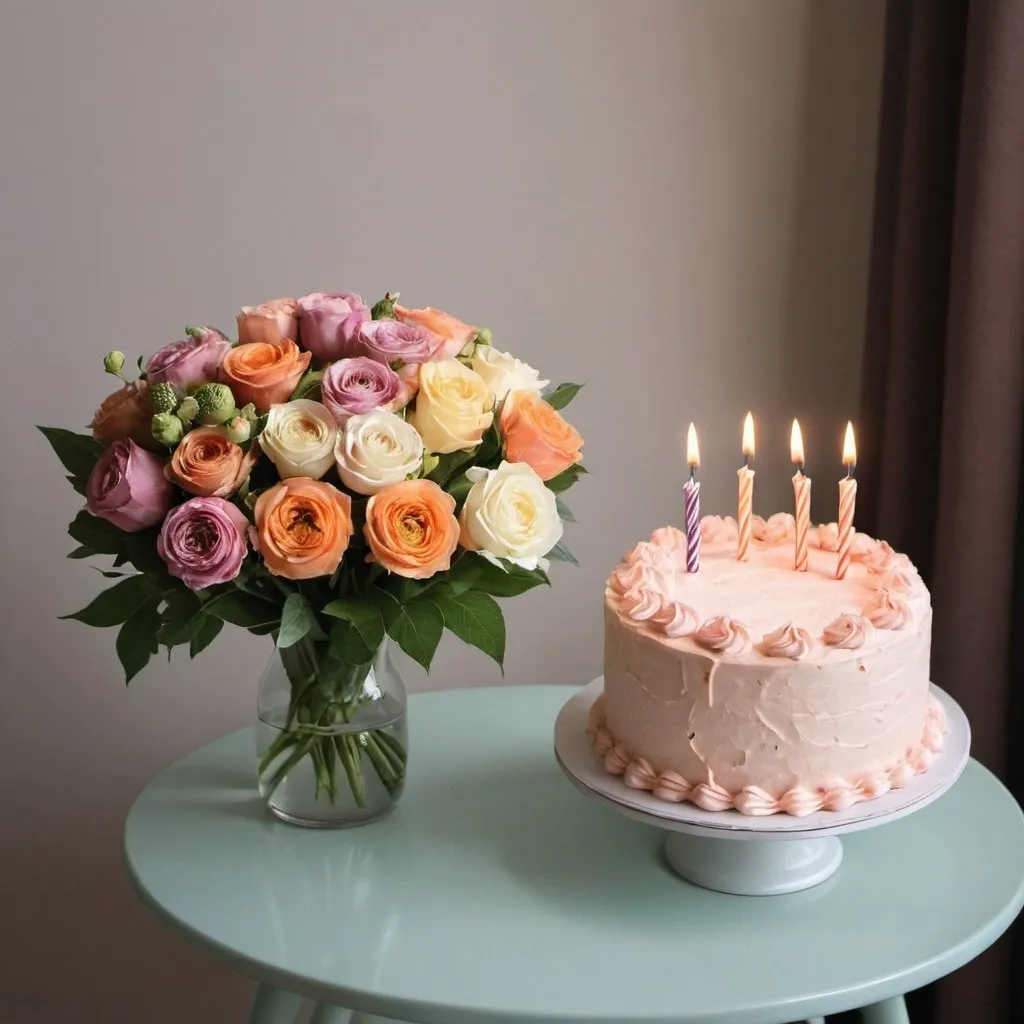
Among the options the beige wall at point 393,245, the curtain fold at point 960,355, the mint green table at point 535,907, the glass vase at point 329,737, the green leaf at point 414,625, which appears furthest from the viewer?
the beige wall at point 393,245

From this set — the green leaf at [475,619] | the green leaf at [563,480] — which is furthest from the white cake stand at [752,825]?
the green leaf at [563,480]

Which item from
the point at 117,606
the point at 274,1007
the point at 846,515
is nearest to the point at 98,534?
the point at 117,606

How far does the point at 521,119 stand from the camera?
6.29ft

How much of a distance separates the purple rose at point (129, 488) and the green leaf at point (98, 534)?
55 millimetres

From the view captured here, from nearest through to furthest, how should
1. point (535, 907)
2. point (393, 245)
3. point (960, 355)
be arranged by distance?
point (535, 907)
point (960, 355)
point (393, 245)

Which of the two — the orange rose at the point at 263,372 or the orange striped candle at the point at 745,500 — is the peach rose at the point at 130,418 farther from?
the orange striped candle at the point at 745,500

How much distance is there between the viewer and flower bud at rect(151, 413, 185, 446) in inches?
44.1

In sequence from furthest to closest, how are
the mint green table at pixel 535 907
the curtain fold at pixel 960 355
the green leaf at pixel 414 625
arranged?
1. the curtain fold at pixel 960 355
2. the green leaf at pixel 414 625
3. the mint green table at pixel 535 907

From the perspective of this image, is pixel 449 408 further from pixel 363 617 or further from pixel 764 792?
pixel 764 792

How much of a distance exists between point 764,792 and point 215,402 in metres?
0.60

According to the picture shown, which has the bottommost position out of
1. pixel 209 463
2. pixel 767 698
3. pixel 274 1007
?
pixel 274 1007

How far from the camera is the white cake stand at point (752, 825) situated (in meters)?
1.12

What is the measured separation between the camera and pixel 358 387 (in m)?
1.14

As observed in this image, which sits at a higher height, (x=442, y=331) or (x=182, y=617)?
(x=442, y=331)
